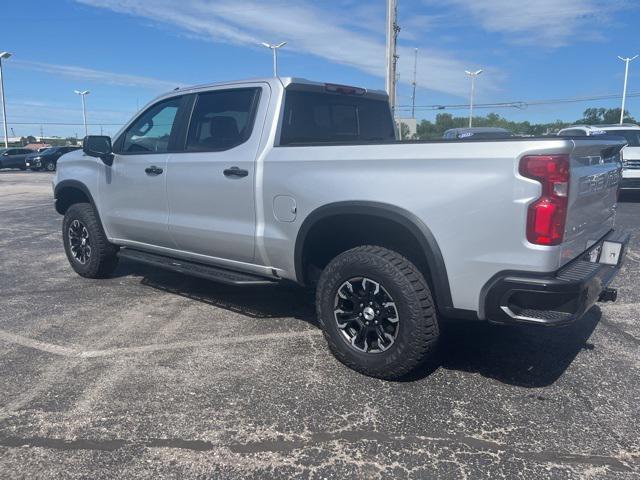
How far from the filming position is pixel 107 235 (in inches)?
230

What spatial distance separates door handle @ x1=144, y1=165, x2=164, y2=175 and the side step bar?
801mm

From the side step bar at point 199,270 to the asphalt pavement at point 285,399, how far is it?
1.54 ft

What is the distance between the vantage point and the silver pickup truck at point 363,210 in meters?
2.97

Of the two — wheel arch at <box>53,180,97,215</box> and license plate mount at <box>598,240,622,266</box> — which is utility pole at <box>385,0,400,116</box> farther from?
license plate mount at <box>598,240,622,266</box>

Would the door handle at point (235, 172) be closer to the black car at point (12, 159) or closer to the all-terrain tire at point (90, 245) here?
the all-terrain tire at point (90, 245)

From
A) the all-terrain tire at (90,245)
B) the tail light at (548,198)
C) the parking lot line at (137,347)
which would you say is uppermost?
the tail light at (548,198)

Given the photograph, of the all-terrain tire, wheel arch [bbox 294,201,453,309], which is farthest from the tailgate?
the all-terrain tire

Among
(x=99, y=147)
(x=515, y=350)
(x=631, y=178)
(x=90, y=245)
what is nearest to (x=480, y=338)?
(x=515, y=350)

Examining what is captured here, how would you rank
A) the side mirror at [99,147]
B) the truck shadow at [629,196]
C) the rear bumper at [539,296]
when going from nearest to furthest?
the rear bumper at [539,296], the side mirror at [99,147], the truck shadow at [629,196]

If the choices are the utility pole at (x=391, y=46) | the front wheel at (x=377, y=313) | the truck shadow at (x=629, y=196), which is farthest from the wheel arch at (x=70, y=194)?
the truck shadow at (x=629, y=196)

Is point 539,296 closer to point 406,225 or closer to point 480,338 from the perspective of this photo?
point 406,225

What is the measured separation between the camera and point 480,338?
176 inches

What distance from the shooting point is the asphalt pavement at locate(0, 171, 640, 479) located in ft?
9.12

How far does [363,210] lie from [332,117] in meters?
1.55
